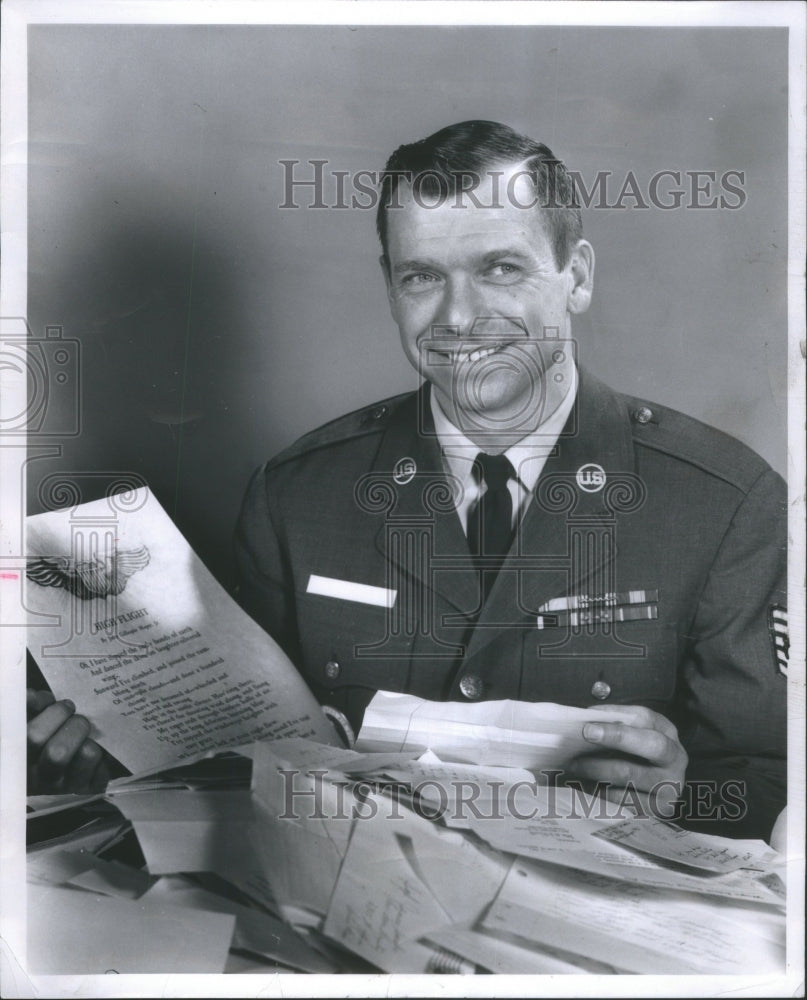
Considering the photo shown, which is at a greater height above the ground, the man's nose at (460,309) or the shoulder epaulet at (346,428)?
the man's nose at (460,309)

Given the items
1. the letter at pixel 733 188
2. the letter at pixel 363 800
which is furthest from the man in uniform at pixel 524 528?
the letter at pixel 733 188

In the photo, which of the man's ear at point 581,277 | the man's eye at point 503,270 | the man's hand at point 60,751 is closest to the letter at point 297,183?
the man's eye at point 503,270

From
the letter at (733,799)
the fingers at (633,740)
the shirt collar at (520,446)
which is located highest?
the shirt collar at (520,446)

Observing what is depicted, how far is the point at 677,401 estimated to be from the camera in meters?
1.66

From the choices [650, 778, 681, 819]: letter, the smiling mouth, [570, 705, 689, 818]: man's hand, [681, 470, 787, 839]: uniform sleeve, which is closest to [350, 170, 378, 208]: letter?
the smiling mouth

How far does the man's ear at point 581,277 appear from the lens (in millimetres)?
1646

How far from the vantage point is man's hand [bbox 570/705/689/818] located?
164cm

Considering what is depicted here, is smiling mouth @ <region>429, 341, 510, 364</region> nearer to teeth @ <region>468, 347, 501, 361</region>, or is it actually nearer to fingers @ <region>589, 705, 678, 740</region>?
teeth @ <region>468, 347, 501, 361</region>

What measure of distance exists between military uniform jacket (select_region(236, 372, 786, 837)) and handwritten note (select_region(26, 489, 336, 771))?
5cm

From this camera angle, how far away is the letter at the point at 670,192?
166 centimetres

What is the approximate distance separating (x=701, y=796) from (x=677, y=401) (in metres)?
0.55

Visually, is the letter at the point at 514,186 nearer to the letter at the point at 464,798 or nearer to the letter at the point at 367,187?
the letter at the point at 367,187

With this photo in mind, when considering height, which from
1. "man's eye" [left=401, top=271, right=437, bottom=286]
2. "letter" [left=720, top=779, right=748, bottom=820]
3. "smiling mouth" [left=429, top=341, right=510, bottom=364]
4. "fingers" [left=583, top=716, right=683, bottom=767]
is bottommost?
"letter" [left=720, top=779, right=748, bottom=820]

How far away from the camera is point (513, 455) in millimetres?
1668
